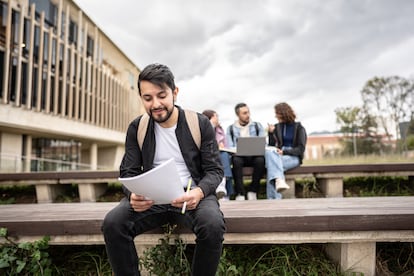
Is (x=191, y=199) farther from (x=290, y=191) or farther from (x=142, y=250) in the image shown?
(x=290, y=191)

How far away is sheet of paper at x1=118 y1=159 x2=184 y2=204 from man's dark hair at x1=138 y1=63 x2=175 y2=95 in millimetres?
587

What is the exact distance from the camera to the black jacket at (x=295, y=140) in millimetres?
3613

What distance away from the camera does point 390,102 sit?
2364 centimetres

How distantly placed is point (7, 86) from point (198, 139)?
41.6ft

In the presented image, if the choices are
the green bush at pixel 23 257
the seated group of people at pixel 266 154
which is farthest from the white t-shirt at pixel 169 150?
Result: the seated group of people at pixel 266 154

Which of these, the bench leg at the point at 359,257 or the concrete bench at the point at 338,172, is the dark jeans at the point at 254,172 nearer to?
the concrete bench at the point at 338,172

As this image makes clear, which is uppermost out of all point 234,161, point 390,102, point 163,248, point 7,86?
point 390,102

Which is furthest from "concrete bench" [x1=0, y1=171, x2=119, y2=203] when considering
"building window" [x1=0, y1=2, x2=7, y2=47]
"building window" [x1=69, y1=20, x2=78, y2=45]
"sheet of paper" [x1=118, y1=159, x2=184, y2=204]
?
"building window" [x1=69, y1=20, x2=78, y2=45]

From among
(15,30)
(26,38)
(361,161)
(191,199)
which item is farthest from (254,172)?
(26,38)

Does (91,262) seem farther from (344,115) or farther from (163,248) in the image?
(344,115)

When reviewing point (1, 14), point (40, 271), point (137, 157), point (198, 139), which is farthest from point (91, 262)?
point (1, 14)

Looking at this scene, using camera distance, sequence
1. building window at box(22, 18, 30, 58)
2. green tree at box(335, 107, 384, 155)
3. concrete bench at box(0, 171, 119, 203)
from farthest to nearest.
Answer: green tree at box(335, 107, 384, 155)
building window at box(22, 18, 30, 58)
concrete bench at box(0, 171, 119, 203)

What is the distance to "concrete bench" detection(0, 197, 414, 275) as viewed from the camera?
60.2 inches

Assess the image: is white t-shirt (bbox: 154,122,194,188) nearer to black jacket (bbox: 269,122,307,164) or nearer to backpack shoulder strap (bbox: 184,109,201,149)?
backpack shoulder strap (bbox: 184,109,201,149)
